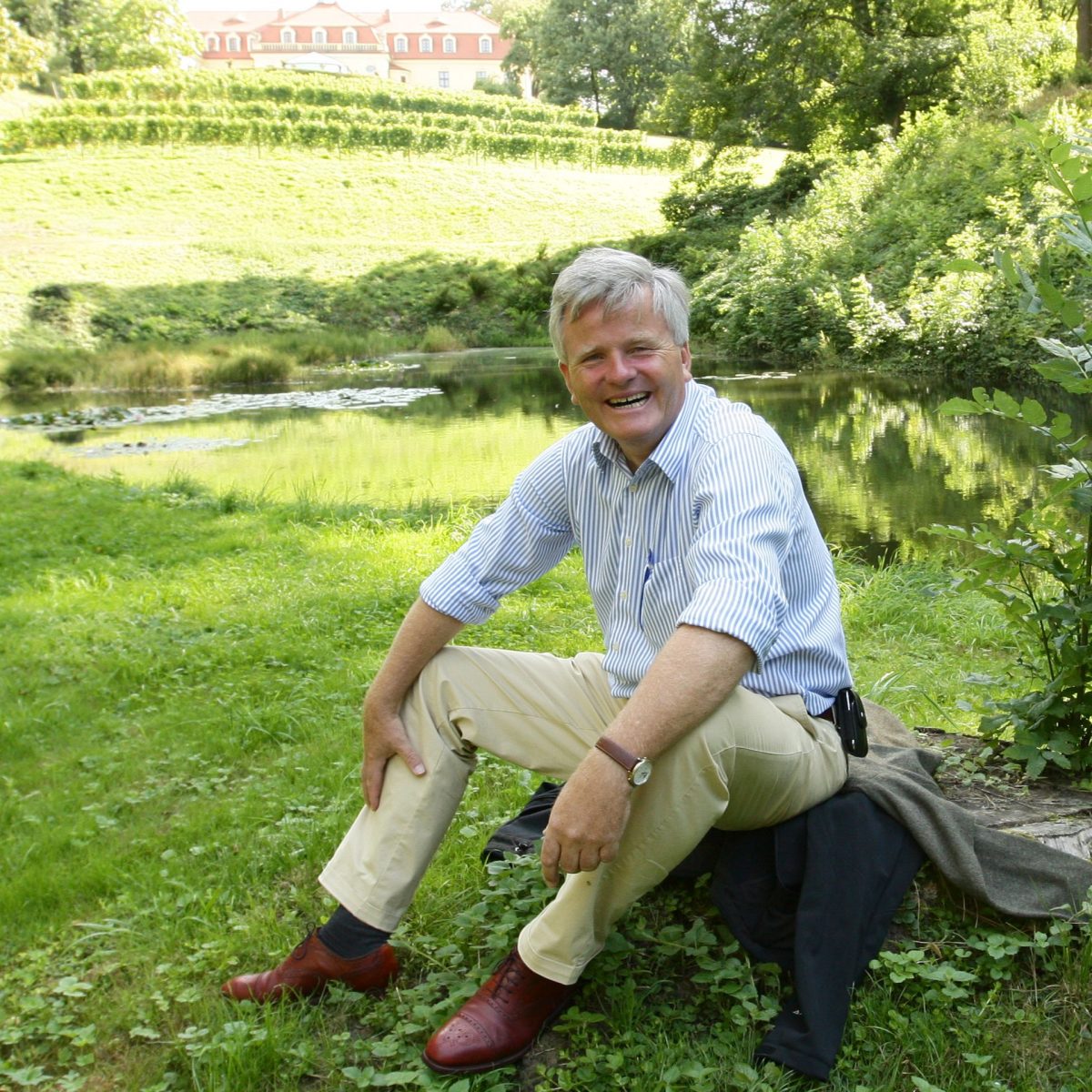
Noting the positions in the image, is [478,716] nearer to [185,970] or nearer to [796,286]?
[185,970]

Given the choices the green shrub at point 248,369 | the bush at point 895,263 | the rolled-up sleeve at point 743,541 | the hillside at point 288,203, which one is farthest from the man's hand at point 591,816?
the hillside at point 288,203

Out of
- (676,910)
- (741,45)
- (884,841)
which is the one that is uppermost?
(741,45)

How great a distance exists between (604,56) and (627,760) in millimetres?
54066

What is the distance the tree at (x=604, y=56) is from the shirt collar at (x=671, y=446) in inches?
1996

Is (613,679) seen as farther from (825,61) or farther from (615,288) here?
(825,61)

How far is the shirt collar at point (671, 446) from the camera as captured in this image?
2162 millimetres

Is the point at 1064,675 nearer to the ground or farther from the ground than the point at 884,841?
farther from the ground

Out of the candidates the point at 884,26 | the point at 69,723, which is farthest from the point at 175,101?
the point at 69,723

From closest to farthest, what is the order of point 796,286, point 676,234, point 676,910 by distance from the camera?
point 676,910, point 796,286, point 676,234

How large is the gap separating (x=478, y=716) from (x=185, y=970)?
831mm

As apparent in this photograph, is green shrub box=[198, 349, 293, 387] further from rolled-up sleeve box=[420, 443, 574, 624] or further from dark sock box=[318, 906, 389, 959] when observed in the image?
dark sock box=[318, 906, 389, 959]

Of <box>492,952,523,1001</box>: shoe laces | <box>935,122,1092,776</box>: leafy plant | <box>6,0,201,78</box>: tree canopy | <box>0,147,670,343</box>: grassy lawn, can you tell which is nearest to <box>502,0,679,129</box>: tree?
<box>0,147,670,343</box>: grassy lawn

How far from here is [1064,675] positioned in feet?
8.13

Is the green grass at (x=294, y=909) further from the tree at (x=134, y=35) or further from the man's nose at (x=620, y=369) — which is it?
the tree at (x=134, y=35)
